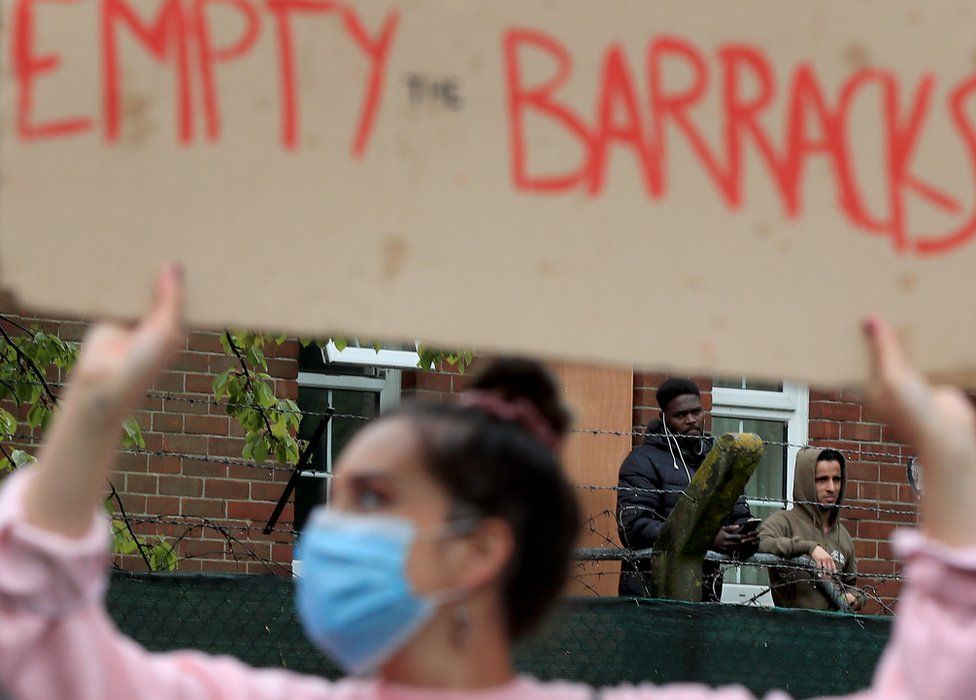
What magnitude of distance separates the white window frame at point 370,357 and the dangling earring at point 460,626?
6.89m

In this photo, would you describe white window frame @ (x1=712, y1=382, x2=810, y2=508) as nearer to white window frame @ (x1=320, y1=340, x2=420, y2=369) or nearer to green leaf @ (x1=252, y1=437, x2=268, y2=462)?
white window frame @ (x1=320, y1=340, x2=420, y2=369)

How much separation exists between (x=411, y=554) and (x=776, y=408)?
8435 mm

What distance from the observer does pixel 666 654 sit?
5.07 meters

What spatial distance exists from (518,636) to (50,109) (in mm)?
866

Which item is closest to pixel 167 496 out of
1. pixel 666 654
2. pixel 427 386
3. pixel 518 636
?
pixel 427 386

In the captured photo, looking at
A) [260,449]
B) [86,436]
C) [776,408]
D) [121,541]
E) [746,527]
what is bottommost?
[121,541]

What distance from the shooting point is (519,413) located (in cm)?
235

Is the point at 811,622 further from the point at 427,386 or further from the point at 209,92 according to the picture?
the point at 427,386

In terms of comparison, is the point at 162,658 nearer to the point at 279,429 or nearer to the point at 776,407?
the point at 279,429

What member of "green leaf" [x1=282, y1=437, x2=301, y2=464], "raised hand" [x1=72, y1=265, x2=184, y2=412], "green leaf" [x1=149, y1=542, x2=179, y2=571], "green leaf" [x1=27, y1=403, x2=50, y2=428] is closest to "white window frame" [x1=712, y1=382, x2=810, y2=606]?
"green leaf" [x1=282, y1=437, x2=301, y2=464]

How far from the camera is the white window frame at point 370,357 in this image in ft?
29.8

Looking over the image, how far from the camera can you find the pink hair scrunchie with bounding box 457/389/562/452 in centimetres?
234

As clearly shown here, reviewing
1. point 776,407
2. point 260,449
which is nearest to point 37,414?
point 260,449

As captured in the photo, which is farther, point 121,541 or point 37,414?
point 121,541
